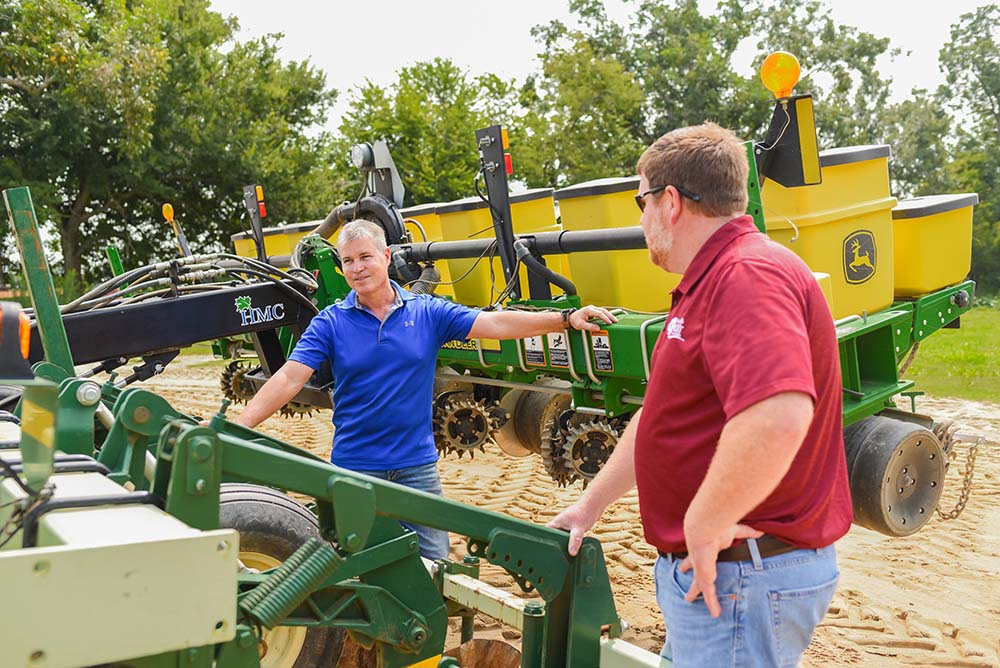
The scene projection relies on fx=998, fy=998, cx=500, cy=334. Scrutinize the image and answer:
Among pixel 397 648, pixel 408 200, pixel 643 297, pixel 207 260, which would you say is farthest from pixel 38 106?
pixel 397 648

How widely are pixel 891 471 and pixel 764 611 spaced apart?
2581mm

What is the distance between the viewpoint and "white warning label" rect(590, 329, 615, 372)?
4.34 meters

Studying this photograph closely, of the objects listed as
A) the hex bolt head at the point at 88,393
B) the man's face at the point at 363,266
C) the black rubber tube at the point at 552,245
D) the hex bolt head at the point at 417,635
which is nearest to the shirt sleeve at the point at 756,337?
the hex bolt head at the point at 417,635

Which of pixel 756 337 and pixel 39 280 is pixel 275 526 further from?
pixel 756 337

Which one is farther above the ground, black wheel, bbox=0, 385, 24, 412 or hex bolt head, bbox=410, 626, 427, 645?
black wheel, bbox=0, 385, 24, 412

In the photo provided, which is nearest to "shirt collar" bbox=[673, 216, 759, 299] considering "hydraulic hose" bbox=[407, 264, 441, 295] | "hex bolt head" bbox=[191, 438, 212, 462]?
"hex bolt head" bbox=[191, 438, 212, 462]

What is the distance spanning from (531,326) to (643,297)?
134 centimetres

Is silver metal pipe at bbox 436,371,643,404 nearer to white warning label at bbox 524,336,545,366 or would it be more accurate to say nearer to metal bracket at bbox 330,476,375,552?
white warning label at bbox 524,336,545,366

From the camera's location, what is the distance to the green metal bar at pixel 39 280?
12.2 ft

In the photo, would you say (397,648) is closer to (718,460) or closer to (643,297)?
(718,460)

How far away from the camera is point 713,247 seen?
6.24 ft

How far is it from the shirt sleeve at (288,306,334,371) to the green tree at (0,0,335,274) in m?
16.6

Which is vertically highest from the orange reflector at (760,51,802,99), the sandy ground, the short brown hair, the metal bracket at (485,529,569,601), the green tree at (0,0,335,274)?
the green tree at (0,0,335,274)

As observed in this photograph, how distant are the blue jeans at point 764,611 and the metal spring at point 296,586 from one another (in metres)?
0.90
